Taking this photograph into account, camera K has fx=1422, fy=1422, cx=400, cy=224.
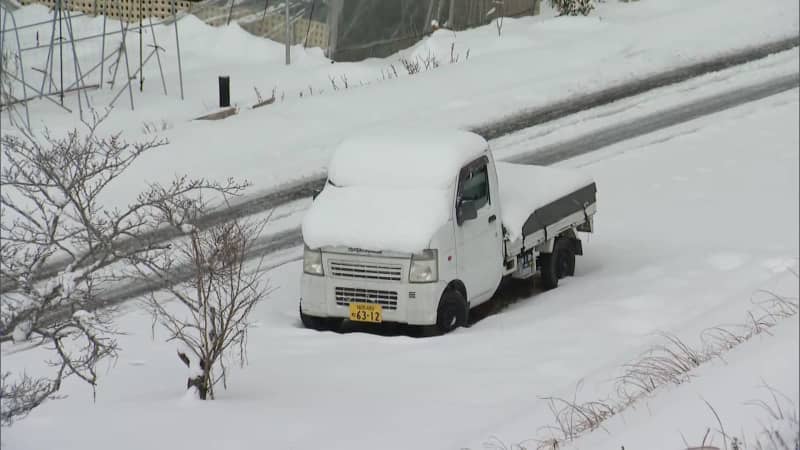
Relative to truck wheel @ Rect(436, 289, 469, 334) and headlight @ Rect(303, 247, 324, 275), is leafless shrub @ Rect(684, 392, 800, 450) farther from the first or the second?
headlight @ Rect(303, 247, 324, 275)

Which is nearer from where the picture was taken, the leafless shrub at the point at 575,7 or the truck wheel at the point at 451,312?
the truck wheel at the point at 451,312

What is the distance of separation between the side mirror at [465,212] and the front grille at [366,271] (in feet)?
2.87

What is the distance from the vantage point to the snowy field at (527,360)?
9383mm

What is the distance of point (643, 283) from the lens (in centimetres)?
1579

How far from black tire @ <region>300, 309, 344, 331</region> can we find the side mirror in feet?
5.27

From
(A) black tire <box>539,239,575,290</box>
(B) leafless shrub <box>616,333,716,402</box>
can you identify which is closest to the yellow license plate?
(A) black tire <box>539,239,575,290</box>

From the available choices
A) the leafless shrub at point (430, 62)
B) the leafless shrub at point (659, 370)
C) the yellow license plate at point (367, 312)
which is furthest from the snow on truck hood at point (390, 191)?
the leafless shrub at point (430, 62)

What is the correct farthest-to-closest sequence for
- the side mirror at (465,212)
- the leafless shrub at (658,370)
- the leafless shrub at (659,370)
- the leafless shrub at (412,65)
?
the leafless shrub at (412,65) → the side mirror at (465,212) → the leafless shrub at (658,370) → the leafless shrub at (659,370)

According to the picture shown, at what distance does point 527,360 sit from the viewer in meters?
13.0

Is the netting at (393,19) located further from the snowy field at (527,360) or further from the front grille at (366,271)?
the front grille at (366,271)

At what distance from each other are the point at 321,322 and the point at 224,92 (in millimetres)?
10150

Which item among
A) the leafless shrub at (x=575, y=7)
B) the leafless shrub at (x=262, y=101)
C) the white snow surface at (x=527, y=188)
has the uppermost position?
the white snow surface at (x=527, y=188)

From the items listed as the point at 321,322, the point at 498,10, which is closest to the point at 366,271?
the point at 321,322

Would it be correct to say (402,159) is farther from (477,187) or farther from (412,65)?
(412,65)
